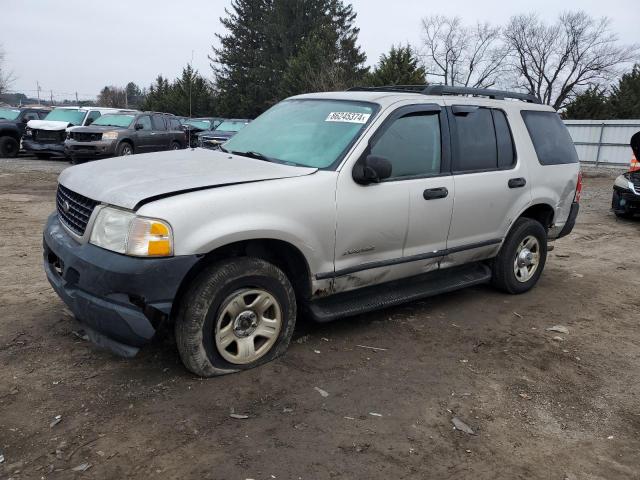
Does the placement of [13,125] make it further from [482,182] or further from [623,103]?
[623,103]

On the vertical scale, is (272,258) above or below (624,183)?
below

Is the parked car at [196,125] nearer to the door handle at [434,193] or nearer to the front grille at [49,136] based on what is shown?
the front grille at [49,136]

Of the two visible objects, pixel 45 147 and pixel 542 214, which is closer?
pixel 542 214

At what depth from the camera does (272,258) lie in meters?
3.88

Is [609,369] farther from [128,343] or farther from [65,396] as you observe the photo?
[65,396]

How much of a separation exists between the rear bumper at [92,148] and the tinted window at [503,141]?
496 inches

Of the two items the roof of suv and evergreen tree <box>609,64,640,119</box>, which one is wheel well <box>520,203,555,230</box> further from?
evergreen tree <box>609,64,640,119</box>

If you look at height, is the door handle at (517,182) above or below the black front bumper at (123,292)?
above

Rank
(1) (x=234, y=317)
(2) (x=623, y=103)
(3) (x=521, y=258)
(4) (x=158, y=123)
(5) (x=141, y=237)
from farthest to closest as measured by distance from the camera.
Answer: (2) (x=623, y=103) → (4) (x=158, y=123) → (3) (x=521, y=258) → (1) (x=234, y=317) → (5) (x=141, y=237)

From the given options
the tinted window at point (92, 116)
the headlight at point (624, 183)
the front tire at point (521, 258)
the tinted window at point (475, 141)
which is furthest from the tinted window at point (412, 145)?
the tinted window at point (92, 116)

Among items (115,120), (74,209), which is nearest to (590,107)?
(115,120)

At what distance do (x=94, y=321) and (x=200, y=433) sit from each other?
923 millimetres

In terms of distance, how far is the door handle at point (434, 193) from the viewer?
14.3 ft

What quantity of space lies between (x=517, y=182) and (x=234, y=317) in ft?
9.99
